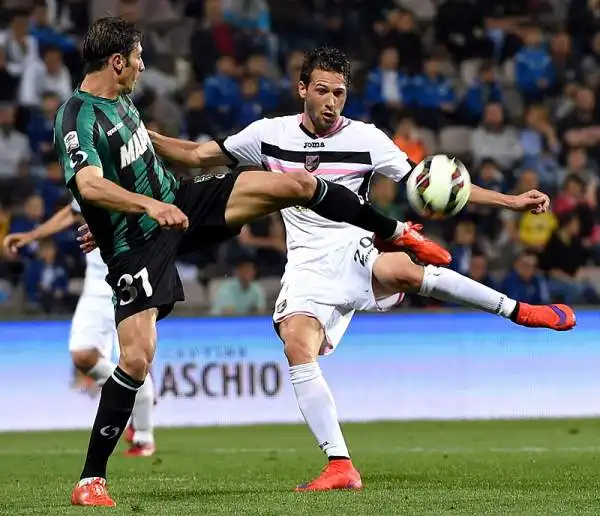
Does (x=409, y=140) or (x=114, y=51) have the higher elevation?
(x=114, y=51)

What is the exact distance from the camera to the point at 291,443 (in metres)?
11.9

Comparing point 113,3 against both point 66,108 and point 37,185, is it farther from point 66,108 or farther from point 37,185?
point 66,108

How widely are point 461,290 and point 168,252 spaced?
6.24ft

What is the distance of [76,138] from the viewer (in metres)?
7.03

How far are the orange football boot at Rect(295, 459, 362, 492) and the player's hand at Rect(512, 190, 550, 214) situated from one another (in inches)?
70.6

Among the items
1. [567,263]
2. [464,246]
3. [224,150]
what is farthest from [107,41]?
[567,263]

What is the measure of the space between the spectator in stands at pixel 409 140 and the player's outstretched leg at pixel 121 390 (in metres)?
10.4

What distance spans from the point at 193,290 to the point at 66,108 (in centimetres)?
913

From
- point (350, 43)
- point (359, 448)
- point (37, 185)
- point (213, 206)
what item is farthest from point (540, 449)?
point (350, 43)

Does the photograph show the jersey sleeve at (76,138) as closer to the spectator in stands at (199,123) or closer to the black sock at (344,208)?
the black sock at (344,208)

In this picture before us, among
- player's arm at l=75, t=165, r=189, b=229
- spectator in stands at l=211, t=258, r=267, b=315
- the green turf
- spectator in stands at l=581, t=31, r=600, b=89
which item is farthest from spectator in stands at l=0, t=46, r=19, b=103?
player's arm at l=75, t=165, r=189, b=229

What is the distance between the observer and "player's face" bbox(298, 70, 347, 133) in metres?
8.33

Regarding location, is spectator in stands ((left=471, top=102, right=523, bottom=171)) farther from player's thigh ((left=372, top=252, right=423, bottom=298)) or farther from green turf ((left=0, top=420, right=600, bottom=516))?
player's thigh ((left=372, top=252, right=423, bottom=298))

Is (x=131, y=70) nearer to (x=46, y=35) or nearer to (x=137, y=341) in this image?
(x=137, y=341)
